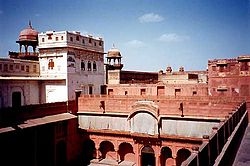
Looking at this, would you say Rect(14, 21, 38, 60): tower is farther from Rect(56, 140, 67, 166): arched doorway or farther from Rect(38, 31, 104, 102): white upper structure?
Rect(56, 140, 67, 166): arched doorway

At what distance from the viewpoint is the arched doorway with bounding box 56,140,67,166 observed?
74.3 ft

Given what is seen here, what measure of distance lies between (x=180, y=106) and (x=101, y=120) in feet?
25.4

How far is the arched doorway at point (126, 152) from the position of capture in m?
24.2

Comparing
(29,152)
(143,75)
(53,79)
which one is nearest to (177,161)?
(29,152)

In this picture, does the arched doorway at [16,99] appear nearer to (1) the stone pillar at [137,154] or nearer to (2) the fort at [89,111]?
(2) the fort at [89,111]

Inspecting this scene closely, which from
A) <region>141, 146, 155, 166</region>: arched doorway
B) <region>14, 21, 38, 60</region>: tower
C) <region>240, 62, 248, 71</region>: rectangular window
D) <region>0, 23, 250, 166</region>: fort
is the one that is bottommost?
<region>141, 146, 155, 166</region>: arched doorway

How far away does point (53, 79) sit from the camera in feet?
81.8

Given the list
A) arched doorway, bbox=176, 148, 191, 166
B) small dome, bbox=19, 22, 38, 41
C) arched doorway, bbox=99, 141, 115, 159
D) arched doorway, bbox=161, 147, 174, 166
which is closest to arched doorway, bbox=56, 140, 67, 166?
arched doorway, bbox=99, 141, 115, 159

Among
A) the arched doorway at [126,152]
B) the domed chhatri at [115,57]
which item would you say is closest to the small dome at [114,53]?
the domed chhatri at [115,57]

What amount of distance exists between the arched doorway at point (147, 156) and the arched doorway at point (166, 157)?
0.96 m

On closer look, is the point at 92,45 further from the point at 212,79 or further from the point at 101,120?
the point at 212,79

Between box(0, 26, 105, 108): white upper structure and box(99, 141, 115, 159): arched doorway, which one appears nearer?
box(0, 26, 105, 108): white upper structure

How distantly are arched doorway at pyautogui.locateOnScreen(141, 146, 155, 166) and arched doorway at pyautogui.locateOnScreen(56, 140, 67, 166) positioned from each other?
7.10 m

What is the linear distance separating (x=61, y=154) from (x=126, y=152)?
5.97 metres
